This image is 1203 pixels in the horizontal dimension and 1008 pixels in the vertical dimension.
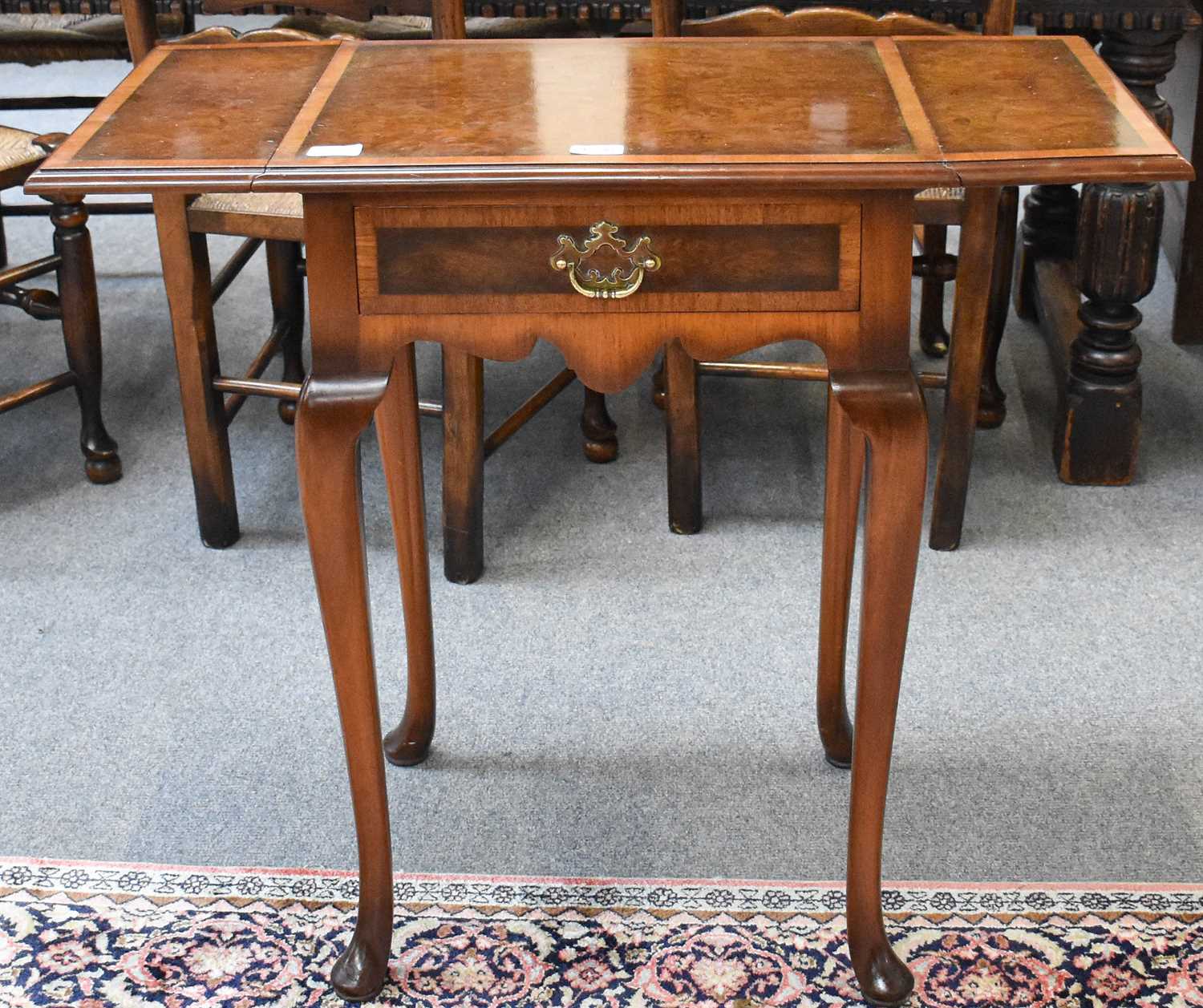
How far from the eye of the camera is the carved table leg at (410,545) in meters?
1.81

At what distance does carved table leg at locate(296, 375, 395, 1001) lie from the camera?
146cm

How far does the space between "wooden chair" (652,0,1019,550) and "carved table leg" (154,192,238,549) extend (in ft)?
2.53

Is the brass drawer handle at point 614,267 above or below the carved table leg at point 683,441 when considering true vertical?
above

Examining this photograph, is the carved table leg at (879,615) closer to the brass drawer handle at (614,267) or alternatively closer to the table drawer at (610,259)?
the table drawer at (610,259)

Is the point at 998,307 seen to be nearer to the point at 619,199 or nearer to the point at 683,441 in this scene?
the point at 683,441

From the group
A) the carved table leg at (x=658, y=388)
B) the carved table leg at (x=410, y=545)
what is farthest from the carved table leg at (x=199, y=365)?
the carved table leg at (x=658, y=388)

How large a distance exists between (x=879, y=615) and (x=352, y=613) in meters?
0.55

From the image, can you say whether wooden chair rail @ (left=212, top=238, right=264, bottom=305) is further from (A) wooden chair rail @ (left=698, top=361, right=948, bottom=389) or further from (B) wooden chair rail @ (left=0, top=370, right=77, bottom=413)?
(A) wooden chair rail @ (left=698, top=361, right=948, bottom=389)

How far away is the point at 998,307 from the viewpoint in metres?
2.83

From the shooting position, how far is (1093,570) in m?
2.49

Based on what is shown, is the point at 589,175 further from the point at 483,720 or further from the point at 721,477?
the point at 721,477

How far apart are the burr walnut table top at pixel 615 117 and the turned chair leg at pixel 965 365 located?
25.3 inches

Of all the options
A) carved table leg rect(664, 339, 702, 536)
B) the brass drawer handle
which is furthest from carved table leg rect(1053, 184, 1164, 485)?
the brass drawer handle

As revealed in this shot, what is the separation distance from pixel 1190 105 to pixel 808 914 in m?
2.30
